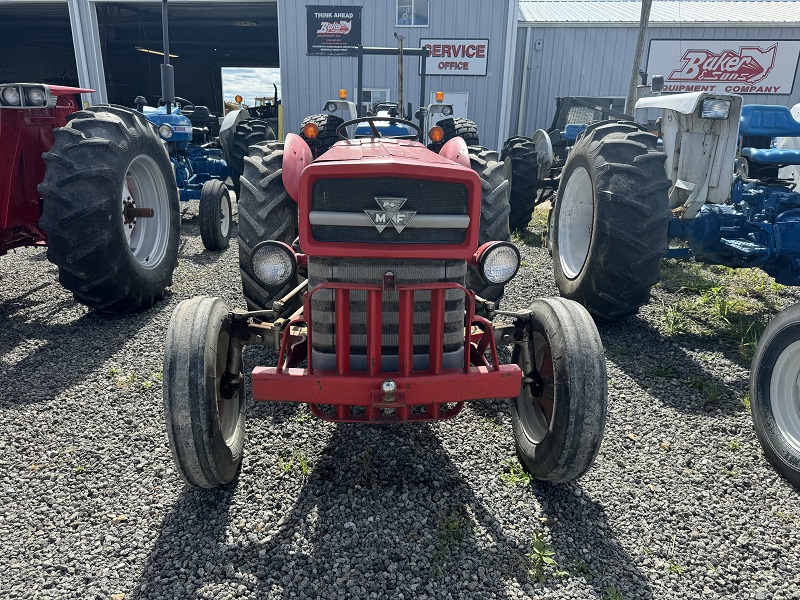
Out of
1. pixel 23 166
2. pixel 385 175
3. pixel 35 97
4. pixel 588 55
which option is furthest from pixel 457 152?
pixel 588 55

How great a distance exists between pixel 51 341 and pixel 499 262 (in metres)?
3.37

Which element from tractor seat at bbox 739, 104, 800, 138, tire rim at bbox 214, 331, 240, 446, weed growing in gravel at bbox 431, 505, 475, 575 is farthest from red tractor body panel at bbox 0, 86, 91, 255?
tractor seat at bbox 739, 104, 800, 138

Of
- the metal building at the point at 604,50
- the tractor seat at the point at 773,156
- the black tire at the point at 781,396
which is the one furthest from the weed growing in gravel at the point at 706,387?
the metal building at the point at 604,50

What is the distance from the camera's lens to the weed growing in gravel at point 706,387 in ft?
11.8

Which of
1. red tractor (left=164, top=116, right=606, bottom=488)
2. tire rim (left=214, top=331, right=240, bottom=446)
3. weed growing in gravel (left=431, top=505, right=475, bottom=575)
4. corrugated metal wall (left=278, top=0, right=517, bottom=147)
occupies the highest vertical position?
corrugated metal wall (left=278, top=0, right=517, bottom=147)

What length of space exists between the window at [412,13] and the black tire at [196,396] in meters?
11.5

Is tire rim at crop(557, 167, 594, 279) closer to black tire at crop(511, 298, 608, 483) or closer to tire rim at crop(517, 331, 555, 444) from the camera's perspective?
tire rim at crop(517, 331, 555, 444)

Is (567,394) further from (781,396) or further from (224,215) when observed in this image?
(224,215)

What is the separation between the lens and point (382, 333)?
246 centimetres

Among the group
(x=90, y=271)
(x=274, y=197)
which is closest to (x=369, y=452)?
(x=274, y=197)

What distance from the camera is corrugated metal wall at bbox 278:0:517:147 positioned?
12336mm

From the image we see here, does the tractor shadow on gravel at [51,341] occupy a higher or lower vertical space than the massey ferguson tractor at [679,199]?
lower

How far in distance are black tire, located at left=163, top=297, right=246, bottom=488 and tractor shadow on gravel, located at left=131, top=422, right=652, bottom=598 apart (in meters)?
0.22

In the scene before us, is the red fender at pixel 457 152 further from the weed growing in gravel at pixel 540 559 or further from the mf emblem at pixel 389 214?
the weed growing in gravel at pixel 540 559
